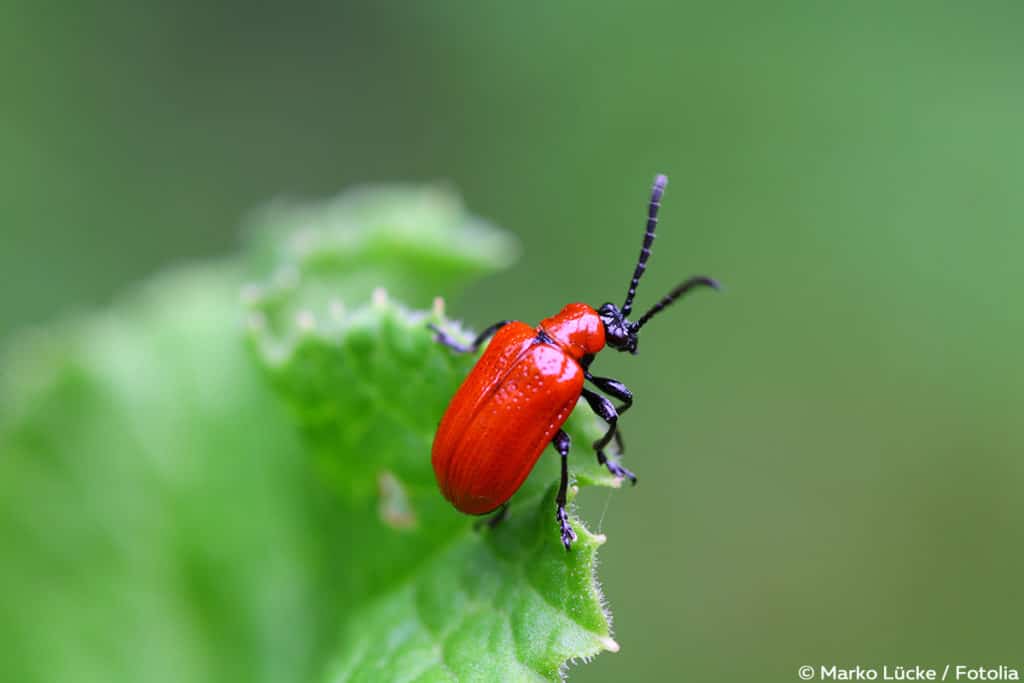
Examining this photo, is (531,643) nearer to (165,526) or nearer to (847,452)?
(165,526)

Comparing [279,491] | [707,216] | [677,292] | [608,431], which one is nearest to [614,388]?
[677,292]

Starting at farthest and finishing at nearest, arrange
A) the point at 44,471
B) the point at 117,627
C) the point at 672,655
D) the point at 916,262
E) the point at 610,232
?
the point at 610,232
the point at 916,262
the point at 672,655
the point at 44,471
the point at 117,627

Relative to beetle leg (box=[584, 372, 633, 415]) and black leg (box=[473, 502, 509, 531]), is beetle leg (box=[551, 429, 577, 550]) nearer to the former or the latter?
black leg (box=[473, 502, 509, 531])

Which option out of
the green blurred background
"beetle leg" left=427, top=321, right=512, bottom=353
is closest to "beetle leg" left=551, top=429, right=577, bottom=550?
"beetle leg" left=427, top=321, right=512, bottom=353

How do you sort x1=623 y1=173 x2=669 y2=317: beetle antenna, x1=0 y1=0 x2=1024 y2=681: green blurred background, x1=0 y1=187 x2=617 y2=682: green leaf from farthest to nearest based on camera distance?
x1=0 y1=0 x2=1024 y2=681: green blurred background < x1=623 y1=173 x2=669 y2=317: beetle antenna < x1=0 y1=187 x2=617 y2=682: green leaf

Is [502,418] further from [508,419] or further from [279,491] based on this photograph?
[279,491]

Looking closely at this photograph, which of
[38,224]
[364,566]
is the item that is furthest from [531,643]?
[38,224]
